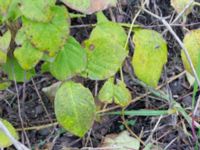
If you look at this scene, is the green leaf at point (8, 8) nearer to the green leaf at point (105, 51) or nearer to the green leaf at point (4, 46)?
the green leaf at point (4, 46)

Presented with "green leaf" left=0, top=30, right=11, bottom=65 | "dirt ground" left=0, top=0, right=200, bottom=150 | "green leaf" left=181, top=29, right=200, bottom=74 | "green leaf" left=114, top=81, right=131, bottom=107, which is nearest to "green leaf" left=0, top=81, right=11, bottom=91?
"dirt ground" left=0, top=0, right=200, bottom=150

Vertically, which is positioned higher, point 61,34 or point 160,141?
point 61,34

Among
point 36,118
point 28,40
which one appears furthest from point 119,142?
point 28,40

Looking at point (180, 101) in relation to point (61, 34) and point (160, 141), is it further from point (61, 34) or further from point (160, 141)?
point (61, 34)

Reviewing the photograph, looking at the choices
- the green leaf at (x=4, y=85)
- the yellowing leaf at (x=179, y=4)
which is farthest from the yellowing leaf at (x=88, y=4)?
the green leaf at (x=4, y=85)

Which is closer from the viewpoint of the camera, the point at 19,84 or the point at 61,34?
the point at 61,34
